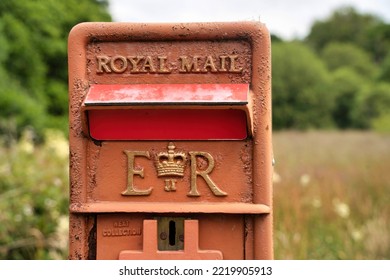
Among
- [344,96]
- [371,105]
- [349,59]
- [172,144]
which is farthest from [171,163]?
[349,59]

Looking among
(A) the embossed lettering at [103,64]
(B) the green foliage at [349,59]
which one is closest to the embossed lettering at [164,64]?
(A) the embossed lettering at [103,64]

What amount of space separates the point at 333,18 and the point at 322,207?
33.1m

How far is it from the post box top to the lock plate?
0.94ft

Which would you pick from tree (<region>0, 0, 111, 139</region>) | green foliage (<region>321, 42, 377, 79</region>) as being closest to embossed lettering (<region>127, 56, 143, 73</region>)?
tree (<region>0, 0, 111, 139</region>)

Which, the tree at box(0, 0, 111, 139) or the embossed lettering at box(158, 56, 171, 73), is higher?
the tree at box(0, 0, 111, 139)

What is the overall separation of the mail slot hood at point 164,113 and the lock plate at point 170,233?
0.64 ft

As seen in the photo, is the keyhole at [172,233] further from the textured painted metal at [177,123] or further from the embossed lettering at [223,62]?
the embossed lettering at [223,62]

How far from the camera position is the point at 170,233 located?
1386 millimetres

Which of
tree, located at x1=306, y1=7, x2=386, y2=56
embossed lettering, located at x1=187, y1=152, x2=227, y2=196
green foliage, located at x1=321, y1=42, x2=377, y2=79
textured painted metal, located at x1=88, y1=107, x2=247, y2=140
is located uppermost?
tree, located at x1=306, y1=7, x2=386, y2=56

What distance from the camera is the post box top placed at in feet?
4.15

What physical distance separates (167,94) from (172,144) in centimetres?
12

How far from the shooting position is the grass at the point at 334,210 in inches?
138

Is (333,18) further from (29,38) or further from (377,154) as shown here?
(377,154)

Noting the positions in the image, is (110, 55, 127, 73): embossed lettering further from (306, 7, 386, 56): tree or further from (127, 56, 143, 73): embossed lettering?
(306, 7, 386, 56): tree
